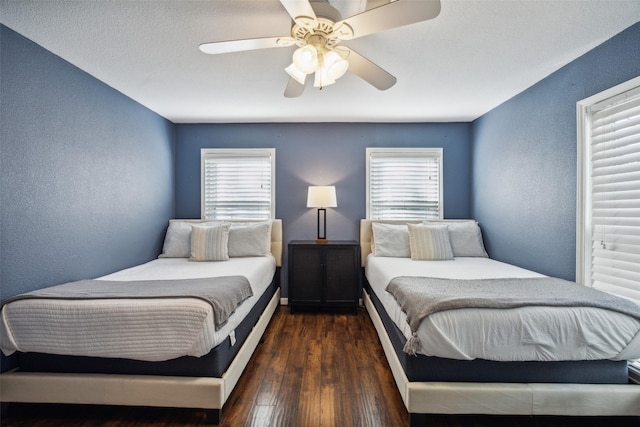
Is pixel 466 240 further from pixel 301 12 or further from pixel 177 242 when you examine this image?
pixel 177 242

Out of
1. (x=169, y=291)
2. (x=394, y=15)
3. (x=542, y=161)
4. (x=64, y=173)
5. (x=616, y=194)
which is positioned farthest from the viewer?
(x=542, y=161)

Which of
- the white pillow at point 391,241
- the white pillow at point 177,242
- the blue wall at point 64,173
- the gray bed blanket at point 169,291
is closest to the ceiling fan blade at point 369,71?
the gray bed blanket at point 169,291

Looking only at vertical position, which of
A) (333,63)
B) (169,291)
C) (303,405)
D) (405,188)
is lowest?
(303,405)

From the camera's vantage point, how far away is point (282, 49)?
2223 millimetres

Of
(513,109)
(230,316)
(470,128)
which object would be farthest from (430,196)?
(230,316)

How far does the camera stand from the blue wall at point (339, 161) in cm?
406

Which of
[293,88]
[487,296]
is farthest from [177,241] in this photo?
[487,296]

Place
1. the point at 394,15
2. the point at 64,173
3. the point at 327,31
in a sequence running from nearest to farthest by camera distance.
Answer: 1. the point at 394,15
2. the point at 327,31
3. the point at 64,173

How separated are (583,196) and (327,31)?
2225 mm

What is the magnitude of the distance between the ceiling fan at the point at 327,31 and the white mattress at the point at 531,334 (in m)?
1.50

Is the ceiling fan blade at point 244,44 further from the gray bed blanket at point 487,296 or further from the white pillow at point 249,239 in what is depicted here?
the white pillow at point 249,239

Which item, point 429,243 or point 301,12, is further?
point 429,243

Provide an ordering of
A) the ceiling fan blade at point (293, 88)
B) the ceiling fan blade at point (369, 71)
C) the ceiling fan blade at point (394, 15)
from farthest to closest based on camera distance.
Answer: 1. the ceiling fan blade at point (293, 88)
2. the ceiling fan blade at point (369, 71)
3. the ceiling fan blade at point (394, 15)

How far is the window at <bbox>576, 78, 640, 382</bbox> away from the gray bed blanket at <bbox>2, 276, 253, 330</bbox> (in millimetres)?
2462
